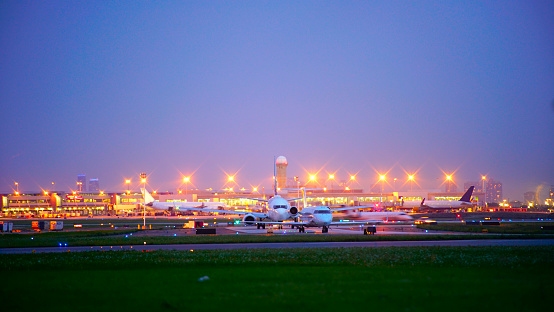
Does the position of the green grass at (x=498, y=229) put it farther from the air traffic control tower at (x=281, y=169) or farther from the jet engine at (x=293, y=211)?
the air traffic control tower at (x=281, y=169)

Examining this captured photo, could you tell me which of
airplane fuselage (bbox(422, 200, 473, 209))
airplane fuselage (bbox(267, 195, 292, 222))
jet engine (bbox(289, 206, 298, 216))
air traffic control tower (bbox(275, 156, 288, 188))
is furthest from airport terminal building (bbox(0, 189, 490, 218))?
jet engine (bbox(289, 206, 298, 216))

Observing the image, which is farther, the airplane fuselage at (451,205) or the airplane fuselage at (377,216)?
the airplane fuselage at (451,205)

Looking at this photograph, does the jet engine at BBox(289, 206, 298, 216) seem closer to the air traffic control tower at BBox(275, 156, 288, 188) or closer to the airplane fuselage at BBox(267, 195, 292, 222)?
the airplane fuselage at BBox(267, 195, 292, 222)

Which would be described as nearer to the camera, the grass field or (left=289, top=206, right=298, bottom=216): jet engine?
the grass field

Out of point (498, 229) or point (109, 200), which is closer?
point (498, 229)

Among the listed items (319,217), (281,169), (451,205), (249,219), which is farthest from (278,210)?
(281,169)

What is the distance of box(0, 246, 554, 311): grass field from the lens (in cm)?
1140

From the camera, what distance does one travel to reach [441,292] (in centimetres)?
1258

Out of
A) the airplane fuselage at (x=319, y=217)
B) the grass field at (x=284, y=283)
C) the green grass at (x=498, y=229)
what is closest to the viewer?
the grass field at (x=284, y=283)

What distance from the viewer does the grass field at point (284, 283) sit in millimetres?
11398

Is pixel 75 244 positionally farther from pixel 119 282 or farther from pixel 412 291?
pixel 412 291

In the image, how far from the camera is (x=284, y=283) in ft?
47.1

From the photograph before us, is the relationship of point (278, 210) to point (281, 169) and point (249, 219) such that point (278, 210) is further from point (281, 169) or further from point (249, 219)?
point (281, 169)

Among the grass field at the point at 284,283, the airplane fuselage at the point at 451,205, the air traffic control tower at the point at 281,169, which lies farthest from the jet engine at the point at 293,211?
the air traffic control tower at the point at 281,169
